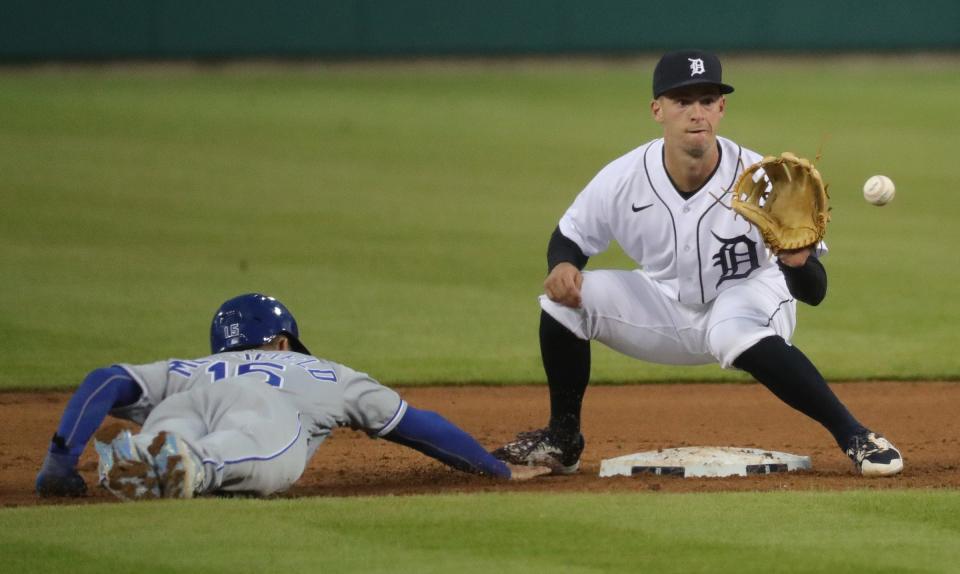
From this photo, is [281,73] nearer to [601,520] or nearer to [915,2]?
[915,2]

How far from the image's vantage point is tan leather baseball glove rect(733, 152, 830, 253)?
17.0 ft

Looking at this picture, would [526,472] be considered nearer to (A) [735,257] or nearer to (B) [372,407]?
(B) [372,407]

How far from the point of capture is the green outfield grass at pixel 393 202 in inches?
351

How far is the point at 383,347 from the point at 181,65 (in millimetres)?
14544

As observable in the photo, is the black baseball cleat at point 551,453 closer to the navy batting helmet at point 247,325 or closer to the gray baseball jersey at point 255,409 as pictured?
the gray baseball jersey at point 255,409

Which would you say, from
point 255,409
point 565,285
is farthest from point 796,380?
point 255,409

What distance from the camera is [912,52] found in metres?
22.8

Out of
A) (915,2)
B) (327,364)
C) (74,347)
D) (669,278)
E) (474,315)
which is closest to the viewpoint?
(327,364)

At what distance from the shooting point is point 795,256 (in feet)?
17.1

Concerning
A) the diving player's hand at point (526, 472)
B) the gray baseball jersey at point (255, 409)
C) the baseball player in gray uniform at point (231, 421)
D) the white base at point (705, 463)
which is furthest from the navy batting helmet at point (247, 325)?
the white base at point (705, 463)

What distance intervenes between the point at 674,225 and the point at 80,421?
2.13 meters

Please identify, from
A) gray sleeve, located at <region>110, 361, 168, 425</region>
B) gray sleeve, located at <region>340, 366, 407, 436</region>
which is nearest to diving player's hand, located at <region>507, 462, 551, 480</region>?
gray sleeve, located at <region>340, 366, 407, 436</region>

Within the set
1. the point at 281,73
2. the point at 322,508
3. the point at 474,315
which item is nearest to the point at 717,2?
the point at 281,73

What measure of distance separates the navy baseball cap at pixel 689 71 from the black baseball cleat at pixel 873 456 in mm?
1266
